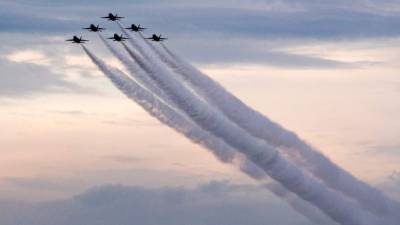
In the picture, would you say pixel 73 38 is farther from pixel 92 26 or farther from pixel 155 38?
pixel 155 38

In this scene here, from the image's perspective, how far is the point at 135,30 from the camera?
164m

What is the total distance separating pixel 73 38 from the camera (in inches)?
6550

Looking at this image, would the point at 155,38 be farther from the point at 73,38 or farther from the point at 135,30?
the point at 73,38

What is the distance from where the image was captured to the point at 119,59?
157 meters

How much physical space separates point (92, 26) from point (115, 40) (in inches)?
214

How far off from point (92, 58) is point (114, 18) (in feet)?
34.4

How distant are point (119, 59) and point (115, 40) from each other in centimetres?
591

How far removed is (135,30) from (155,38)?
4211 millimetres

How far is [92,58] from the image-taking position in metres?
157

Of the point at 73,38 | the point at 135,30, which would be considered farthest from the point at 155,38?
the point at 73,38

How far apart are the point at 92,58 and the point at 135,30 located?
10.8 metres

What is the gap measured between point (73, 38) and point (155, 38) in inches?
570

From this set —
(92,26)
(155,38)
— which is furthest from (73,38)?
(155,38)

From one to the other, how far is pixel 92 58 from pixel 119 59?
14.0 ft
